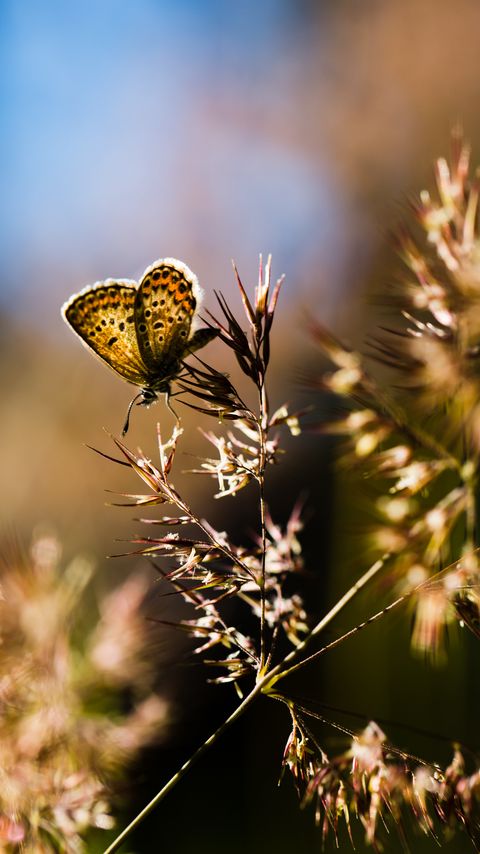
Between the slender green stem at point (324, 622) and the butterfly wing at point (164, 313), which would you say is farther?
the butterfly wing at point (164, 313)

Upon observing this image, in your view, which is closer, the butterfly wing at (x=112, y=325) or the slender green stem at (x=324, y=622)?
the slender green stem at (x=324, y=622)

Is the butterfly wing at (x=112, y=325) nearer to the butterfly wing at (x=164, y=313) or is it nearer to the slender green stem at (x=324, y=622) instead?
the butterfly wing at (x=164, y=313)

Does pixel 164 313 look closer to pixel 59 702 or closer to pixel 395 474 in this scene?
pixel 395 474

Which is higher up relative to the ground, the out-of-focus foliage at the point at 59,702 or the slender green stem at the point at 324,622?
the slender green stem at the point at 324,622

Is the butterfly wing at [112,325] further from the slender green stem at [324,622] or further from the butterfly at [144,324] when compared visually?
the slender green stem at [324,622]

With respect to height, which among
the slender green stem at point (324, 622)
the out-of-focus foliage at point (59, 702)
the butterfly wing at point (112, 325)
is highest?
the butterfly wing at point (112, 325)

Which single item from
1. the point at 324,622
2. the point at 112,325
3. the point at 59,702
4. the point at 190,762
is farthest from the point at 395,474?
the point at 59,702

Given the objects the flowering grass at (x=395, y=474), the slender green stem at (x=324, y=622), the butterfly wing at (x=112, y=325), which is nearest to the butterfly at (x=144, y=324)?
the butterfly wing at (x=112, y=325)

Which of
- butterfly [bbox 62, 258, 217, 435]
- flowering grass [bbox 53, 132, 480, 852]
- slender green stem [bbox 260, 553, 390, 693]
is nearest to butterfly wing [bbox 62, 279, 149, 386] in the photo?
butterfly [bbox 62, 258, 217, 435]

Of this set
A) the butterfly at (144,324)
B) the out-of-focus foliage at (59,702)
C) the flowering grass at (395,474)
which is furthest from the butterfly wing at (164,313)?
the out-of-focus foliage at (59,702)
